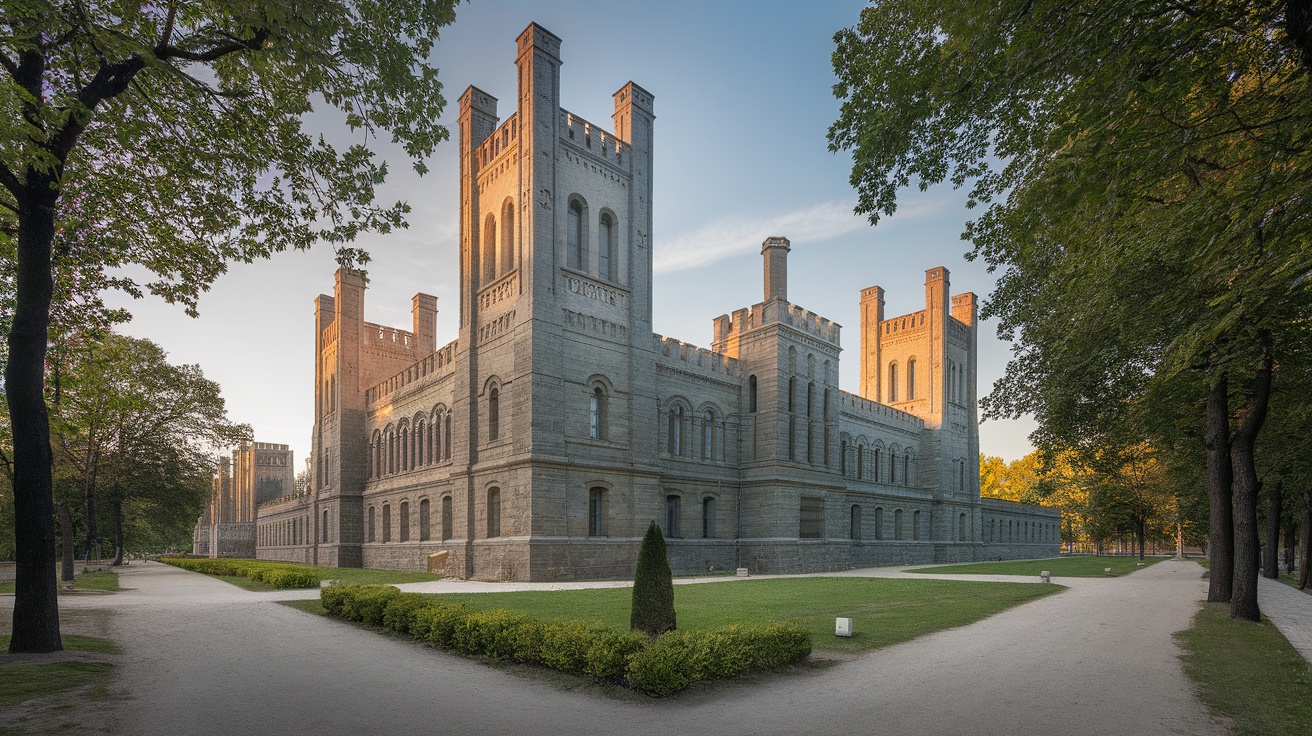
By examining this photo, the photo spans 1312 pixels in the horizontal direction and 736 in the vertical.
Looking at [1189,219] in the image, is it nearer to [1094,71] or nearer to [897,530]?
[1094,71]

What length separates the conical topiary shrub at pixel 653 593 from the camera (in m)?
11.0

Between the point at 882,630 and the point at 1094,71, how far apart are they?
10.2 meters

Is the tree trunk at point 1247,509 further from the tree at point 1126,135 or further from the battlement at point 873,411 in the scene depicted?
the battlement at point 873,411

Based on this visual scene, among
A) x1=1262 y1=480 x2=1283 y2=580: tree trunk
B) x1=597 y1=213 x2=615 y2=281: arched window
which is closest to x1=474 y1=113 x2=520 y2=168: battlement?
x1=597 y1=213 x2=615 y2=281: arched window

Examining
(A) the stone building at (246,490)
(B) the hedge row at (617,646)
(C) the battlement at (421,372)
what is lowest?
(A) the stone building at (246,490)

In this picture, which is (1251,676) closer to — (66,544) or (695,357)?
(695,357)

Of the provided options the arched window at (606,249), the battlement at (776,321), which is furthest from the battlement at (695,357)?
the arched window at (606,249)

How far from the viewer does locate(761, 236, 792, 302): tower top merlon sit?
3488 centimetres

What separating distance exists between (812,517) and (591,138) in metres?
21.0

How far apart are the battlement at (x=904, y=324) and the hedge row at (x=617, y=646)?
45553 mm

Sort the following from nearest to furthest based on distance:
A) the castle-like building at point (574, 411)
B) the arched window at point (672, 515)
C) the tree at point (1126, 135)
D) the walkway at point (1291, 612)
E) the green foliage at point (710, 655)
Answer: the tree at point (1126, 135) < the green foliage at point (710, 655) < the walkway at point (1291, 612) < the castle-like building at point (574, 411) < the arched window at point (672, 515)

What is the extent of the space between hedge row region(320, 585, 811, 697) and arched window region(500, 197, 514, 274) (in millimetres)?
18610

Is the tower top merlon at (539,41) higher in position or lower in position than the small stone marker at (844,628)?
higher

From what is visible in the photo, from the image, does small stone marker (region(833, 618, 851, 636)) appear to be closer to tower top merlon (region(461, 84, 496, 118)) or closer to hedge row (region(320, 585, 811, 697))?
hedge row (region(320, 585, 811, 697))
